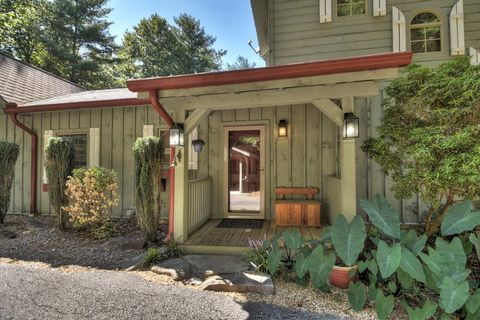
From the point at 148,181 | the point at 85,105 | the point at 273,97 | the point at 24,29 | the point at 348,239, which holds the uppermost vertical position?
the point at 24,29

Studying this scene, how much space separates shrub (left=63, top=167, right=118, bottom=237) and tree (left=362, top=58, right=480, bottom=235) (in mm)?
4419

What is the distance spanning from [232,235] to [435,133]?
2.97 meters

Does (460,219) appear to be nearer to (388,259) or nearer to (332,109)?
(388,259)

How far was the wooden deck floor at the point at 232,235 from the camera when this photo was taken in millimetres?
3625

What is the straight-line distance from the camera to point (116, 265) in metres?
3.26

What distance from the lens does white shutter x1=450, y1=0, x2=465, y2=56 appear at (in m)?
4.45

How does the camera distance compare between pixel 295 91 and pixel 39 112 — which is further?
pixel 39 112

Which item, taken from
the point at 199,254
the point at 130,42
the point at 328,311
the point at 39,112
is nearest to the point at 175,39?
the point at 130,42

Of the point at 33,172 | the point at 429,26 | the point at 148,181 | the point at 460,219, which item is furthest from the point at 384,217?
the point at 33,172

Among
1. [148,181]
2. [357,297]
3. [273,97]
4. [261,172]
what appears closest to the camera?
[357,297]

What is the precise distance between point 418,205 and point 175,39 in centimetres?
1884

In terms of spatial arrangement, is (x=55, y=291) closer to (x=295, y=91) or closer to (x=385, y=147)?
(x=295, y=91)

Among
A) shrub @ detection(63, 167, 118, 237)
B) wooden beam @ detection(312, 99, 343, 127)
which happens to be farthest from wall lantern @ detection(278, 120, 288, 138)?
shrub @ detection(63, 167, 118, 237)

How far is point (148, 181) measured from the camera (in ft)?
12.5
